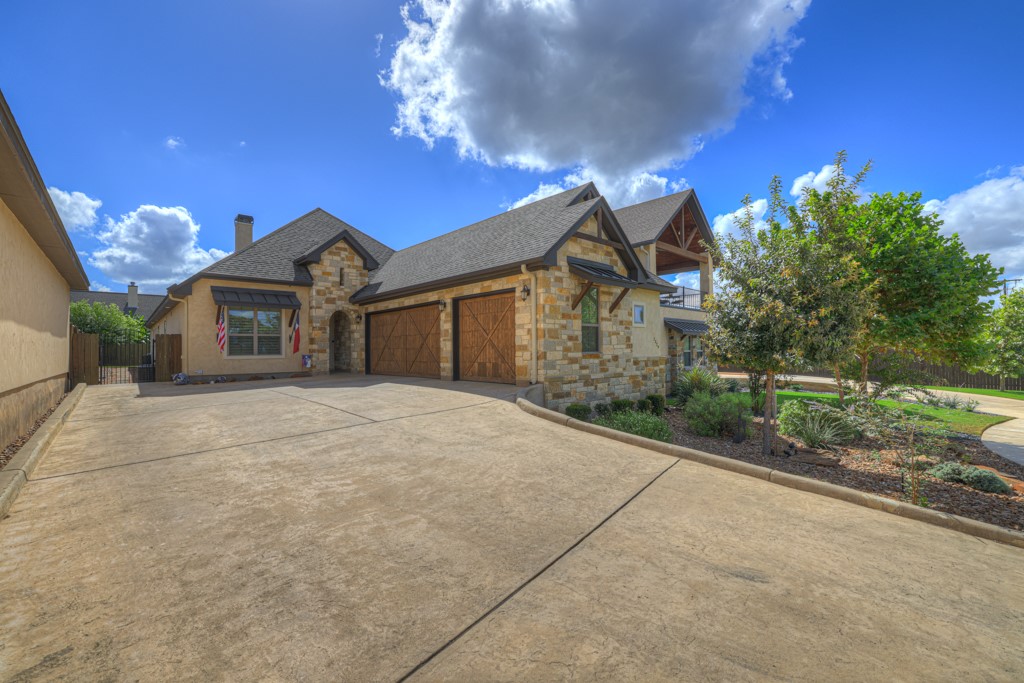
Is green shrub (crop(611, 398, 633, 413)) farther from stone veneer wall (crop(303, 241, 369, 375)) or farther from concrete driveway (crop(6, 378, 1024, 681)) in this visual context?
stone veneer wall (crop(303, 241, 369, 375))

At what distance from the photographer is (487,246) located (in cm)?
1275

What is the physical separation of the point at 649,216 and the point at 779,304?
14.6m

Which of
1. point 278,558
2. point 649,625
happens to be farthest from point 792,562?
point 278,558

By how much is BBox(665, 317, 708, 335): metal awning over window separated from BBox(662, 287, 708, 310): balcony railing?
4.84 ft

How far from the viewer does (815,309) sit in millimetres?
7090

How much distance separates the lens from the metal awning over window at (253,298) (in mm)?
13328

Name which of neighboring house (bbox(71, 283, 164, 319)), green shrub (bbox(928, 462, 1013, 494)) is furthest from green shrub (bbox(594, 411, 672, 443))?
neighboring house (bbox(71, 283, 164, 319))

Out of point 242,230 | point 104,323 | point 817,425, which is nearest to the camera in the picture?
point 817,425

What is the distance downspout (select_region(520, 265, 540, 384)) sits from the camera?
33.5 feet

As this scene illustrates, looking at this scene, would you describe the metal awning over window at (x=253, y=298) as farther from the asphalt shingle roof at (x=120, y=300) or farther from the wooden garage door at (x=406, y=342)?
the asphalt shingle roof at (x=120, y=300)

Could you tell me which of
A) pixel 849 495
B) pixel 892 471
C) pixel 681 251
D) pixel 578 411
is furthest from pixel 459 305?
pixel 681 251

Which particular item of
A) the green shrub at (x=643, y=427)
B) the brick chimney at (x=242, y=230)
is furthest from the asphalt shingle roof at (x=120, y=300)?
the green shrub at (x=643, y=427)

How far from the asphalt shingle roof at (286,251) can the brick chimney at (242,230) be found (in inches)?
105

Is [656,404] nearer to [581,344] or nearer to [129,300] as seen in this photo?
[581,344]
